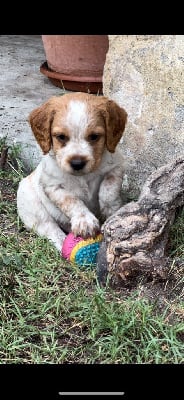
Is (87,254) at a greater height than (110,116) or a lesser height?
lesser

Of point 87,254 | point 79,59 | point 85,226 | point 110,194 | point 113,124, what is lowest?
point 87,254

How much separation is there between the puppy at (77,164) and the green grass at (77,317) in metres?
0.38

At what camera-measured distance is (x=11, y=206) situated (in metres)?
5.93

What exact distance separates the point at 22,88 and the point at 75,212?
388 centimetres

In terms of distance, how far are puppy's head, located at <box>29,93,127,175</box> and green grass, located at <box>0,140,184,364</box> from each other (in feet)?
2.34

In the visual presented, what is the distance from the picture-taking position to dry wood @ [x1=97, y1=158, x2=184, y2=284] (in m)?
4.30

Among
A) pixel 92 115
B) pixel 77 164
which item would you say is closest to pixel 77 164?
pixel 77 164

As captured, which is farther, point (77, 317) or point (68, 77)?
point (68, 77)

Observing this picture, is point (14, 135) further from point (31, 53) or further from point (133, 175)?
point (31, 53)

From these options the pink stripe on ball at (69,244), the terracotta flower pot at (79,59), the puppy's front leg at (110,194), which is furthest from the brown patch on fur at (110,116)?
the terracotta flower pot at (79,59)

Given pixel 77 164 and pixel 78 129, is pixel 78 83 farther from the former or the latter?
pixel 77 164

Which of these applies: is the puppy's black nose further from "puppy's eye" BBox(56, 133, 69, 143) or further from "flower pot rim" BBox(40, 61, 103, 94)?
"flower pot rim" BBox(40, 61, 103, 94)

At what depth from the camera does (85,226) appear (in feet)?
15.5

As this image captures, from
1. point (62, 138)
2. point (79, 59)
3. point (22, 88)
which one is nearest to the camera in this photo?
point (62, 138)
